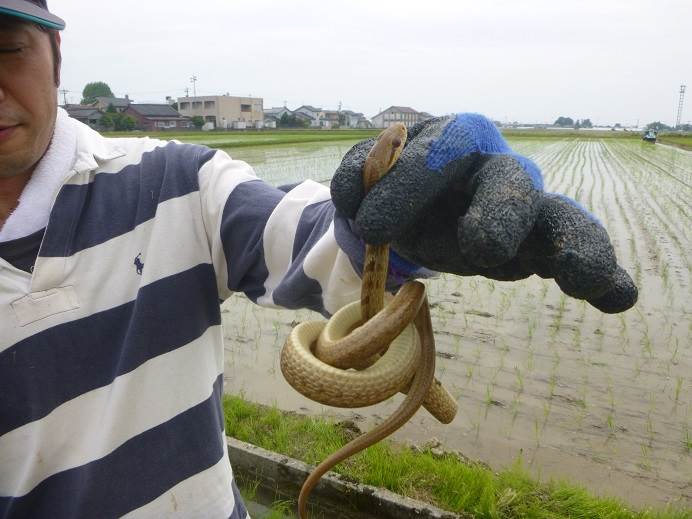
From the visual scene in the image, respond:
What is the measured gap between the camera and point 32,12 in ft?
4.17

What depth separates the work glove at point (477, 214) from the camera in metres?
1.07

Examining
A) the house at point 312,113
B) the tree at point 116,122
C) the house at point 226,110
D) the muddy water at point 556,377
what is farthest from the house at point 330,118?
the muddy water at point 556,377

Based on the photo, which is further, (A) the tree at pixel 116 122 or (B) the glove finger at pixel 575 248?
(A) the tree at pixel 116 122

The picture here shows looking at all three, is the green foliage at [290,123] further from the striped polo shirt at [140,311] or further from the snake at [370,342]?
the snake at [370,342]

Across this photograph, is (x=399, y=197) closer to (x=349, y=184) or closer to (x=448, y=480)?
(x=349, y=184)

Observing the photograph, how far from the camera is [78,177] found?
1.47 metres

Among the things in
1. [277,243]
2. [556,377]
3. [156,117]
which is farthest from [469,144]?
[156,117]

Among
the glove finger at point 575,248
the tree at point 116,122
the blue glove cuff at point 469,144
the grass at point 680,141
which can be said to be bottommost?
the glove finger at point 575,248

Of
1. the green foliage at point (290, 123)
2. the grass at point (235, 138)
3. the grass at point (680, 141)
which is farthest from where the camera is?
the green foliage at point (290, 123)

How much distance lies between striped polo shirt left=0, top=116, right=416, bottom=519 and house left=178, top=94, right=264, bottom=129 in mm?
69203

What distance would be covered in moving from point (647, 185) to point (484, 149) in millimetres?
16687

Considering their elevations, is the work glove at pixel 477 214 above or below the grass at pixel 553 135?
below

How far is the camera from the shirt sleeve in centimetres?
145

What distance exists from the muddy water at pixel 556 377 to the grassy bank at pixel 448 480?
442mm
